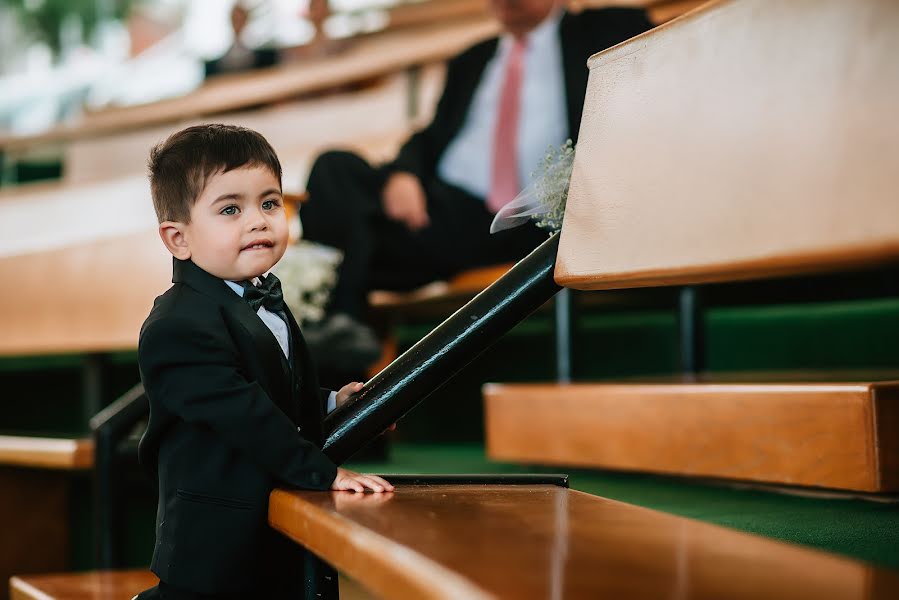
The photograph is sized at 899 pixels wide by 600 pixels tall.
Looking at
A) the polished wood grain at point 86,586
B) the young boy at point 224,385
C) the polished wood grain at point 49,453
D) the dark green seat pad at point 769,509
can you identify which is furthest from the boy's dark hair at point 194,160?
the polished wood grain at point 49,453

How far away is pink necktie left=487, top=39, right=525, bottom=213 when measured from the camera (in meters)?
1.83

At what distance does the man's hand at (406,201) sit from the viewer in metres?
1.94

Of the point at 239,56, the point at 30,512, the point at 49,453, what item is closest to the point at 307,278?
the point at 49,453

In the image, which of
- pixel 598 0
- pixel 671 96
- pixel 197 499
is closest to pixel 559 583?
pixel 671 96

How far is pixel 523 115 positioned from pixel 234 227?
3.51 feet

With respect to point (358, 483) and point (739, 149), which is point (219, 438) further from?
point (739, 149)

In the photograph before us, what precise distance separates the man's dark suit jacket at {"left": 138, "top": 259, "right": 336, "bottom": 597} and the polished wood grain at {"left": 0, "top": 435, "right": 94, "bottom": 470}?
4.05ft

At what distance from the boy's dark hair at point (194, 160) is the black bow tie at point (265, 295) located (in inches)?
3.2

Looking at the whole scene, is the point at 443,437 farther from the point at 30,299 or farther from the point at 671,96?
the point at 671,96

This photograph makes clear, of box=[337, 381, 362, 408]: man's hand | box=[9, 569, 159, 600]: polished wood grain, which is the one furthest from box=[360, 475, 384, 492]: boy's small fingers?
box=[9, 569, 159, 600]: polished wood grain

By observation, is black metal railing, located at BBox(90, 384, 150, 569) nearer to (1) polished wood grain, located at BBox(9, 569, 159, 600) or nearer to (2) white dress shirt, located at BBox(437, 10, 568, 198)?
(1) polished wood grain, located at BBox(9, 569, 159, 600)

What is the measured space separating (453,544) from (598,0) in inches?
86.0

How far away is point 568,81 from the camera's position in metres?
1.40

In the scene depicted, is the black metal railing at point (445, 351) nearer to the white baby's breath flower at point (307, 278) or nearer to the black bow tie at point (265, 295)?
the black bow tie at point (265, 295)
